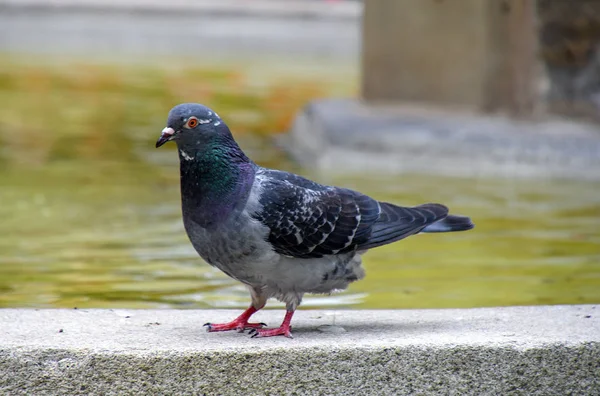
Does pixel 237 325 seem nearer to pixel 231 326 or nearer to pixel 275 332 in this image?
pixel 231 326

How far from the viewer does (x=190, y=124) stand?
3.56m

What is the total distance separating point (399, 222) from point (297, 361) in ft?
2.77

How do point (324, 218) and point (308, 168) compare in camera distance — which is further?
point (308, 168)

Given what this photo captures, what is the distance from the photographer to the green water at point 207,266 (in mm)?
5254

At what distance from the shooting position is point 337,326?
12.5 feet

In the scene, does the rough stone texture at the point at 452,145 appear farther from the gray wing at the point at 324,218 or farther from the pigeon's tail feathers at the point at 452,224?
the gray wing at the point at 324,218

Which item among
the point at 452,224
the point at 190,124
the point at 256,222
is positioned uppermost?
the point at 190,124

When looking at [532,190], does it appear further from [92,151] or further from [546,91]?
[92,151]

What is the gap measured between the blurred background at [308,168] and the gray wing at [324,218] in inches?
44.9

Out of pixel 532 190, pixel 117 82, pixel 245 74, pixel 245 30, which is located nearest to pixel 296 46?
pixel 245 30

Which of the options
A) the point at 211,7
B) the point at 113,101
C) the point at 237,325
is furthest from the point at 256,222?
the point at 211,7

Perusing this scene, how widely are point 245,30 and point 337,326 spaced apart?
64.5ft

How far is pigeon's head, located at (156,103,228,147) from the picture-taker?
3.54m

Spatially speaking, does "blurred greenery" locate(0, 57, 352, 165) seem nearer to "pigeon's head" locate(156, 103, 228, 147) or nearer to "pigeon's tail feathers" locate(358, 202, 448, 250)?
"pigeon's tail feathers" locate(358, 202, 448, 250)
